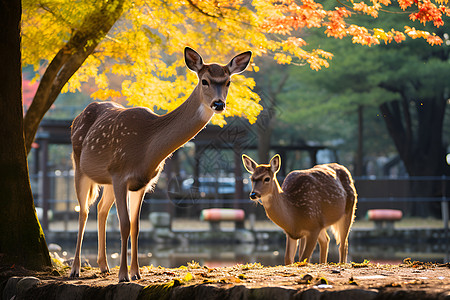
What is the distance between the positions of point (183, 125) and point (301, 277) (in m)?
1.69

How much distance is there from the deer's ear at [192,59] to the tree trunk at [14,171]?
2277 mm

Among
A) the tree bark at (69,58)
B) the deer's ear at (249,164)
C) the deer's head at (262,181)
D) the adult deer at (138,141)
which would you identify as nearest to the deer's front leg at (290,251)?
the deer's head at (262,181)

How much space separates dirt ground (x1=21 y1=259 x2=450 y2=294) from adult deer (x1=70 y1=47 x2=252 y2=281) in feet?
1.23

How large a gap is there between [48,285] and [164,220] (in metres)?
14.8

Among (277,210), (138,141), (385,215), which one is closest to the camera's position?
(138,141)

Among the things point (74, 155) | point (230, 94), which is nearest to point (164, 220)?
point (230, 94)

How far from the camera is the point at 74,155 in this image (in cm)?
734

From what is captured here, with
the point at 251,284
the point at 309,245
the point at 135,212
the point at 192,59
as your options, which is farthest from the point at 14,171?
the point at 309,245

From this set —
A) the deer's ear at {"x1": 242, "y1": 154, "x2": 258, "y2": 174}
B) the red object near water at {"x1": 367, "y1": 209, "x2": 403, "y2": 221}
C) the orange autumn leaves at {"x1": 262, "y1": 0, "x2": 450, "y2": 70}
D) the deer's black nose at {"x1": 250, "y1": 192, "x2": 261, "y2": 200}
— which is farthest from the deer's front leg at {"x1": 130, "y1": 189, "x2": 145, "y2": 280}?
the red object near water at {"x1": 367, "y1": 209, "x2": 403, "y2": 221}

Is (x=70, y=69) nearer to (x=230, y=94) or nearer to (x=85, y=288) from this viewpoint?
(x=230, y=94)

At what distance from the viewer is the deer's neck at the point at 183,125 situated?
611 centimetres

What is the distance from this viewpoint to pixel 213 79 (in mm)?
5895

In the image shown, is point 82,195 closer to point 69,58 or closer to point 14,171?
point 14,171

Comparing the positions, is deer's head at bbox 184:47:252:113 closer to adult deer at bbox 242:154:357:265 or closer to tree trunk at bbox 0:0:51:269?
tree trunk at bbox 0:0:51:269
